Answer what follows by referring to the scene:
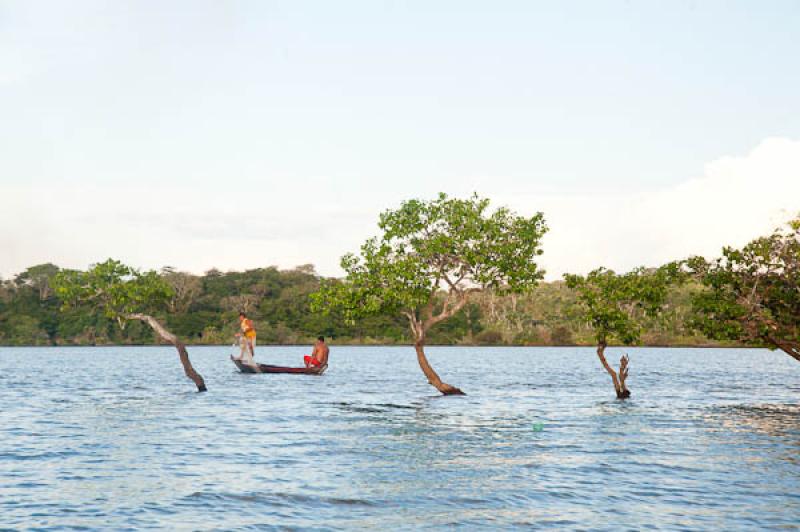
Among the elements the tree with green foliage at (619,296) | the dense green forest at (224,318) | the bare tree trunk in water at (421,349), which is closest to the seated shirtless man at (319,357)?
the bare tree trunk in water at (421,349)

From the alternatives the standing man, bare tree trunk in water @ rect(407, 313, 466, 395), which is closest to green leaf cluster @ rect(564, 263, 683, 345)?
bare tree trunk in water @ rect(407, 313, 466, 395)

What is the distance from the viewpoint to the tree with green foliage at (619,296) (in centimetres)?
4228

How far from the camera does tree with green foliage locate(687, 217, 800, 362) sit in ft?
129

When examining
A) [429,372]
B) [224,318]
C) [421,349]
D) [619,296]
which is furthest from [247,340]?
[224,318]

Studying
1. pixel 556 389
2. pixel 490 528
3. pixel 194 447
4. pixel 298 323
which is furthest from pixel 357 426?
pixel 298 323

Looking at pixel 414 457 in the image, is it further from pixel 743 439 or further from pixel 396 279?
pixel 396 279

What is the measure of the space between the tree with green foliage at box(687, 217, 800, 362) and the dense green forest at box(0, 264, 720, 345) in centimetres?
12766

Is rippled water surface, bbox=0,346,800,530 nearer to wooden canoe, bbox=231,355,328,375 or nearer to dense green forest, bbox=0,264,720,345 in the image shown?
wooden canoe, bbox=231,355,328,375

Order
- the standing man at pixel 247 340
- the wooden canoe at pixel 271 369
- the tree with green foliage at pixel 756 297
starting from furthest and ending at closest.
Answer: the wooden canoe at pixel 271 369 < the standing man at pixel 247 340 < the tree with green foliage at pixel 756 297

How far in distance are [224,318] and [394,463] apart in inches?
6176

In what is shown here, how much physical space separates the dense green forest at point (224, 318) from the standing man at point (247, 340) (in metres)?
104

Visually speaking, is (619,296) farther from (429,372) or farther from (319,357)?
(319,357)

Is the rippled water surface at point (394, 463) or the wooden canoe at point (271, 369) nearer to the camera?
the rippled water surface at point (394, 463)

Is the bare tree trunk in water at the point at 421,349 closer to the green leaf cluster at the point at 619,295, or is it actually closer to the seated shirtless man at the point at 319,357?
the green leaf cluster at the point at 619,295
